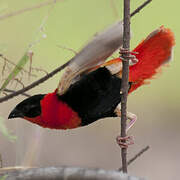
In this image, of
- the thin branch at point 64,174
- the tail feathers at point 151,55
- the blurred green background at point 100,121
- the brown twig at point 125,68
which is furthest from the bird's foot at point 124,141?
the blurred green background at point 100,121

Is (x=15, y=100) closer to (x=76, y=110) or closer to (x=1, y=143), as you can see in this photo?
(x=1, y=143)

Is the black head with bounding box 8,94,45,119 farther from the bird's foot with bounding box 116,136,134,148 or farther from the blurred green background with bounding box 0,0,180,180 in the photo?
the blurred green background with bounding box 0,0,180,180

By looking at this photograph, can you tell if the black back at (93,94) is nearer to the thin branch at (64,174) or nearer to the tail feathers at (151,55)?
the tail feathers at (151,55)

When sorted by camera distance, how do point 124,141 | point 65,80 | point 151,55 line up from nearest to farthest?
point 65,80 → point 124,141 → point 151,55

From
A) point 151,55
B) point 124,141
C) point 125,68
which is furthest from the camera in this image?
point 151,55

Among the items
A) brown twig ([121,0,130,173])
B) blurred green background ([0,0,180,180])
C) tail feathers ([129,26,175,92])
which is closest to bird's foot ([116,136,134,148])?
brown twig ([121,0,130,173])

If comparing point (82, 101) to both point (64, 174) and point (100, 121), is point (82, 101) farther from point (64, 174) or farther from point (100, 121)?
point (100, 121)

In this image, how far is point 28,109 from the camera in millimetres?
1777

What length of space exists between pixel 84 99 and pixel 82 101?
12 mm

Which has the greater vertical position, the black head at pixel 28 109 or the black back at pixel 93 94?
the black back at pixel 93 94

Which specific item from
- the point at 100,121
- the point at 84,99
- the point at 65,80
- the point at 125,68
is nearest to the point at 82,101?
the point at 84,99

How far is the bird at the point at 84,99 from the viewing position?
1803 millimetres

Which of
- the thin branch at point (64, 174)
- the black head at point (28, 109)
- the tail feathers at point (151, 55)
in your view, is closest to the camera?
the thin branch at point (64, 174)

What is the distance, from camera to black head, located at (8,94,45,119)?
1761 millimetres
